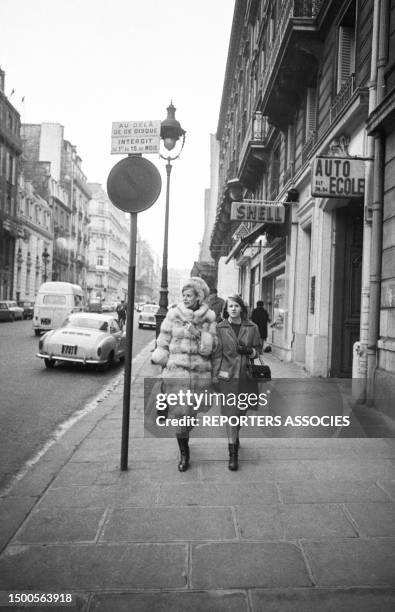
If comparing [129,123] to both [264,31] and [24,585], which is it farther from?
[264,31]

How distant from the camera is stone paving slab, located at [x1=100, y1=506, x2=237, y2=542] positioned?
3088mm

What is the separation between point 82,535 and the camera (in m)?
3.10

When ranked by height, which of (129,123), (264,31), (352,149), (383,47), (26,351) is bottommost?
(26,351)

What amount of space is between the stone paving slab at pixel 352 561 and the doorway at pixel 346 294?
7367 millimetres

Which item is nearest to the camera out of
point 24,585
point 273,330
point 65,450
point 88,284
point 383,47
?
point 24,585

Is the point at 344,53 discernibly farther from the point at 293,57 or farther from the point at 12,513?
the point at 12,513

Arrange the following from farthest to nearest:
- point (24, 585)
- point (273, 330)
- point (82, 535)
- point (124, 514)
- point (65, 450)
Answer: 1. point (273, 330)
2. point (65, 450)
3. point (124, 514)
4. point (82, 535)
5. point (24, 585)

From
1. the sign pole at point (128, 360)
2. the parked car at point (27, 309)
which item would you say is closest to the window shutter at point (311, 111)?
the sign pole at point (128, 360)

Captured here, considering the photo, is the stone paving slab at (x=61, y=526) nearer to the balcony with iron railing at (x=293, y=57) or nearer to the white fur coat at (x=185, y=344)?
the white fur coat at (x=185, y=344)

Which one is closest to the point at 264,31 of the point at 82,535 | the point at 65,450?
the point at 65,450

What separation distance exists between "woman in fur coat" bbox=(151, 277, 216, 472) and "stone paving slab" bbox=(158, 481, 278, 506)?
496 millimetres

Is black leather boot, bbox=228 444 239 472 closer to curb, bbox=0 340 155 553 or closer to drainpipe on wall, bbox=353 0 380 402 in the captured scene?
curb, bbox=0 340 155 553

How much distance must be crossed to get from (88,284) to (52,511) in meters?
89.4

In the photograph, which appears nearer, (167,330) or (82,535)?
(82,535)
